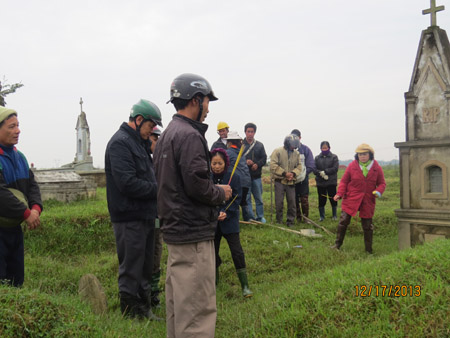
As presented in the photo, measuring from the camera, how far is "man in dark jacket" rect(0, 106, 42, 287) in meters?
3.78

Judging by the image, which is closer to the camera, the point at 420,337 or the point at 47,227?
the point at 420,337

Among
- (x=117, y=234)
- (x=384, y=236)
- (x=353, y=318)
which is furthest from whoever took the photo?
(x=384, y=236)

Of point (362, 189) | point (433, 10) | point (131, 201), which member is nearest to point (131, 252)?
point (131, 201)

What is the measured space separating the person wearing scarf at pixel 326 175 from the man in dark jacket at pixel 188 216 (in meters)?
7.89

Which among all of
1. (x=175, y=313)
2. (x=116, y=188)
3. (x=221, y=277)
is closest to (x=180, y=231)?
(x=175, y=313)

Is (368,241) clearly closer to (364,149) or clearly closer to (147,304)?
(364,149)

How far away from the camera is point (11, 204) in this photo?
3754mm

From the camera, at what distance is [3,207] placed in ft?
12.2

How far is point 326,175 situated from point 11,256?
8.25 metres

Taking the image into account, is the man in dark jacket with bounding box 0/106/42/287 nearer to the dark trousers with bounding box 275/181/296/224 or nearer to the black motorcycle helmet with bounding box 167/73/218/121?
the black motorcycle helmet with bounding box 167/73/218/121

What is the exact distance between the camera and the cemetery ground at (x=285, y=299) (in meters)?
3.23

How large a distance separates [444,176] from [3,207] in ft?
23.3

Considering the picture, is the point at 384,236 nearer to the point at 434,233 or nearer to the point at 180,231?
the point at 434,233
